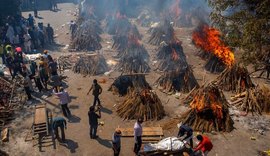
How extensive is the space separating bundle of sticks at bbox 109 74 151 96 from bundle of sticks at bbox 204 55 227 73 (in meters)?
5.79

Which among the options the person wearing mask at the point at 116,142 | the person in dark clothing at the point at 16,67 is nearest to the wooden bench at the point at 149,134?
the person wearing mask at the point at 116,142

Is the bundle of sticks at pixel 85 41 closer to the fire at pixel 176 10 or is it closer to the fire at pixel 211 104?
the fire at pixel 176 10

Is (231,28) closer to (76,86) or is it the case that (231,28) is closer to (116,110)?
(116,110)

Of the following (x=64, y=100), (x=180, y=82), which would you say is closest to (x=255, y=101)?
(x=180, y=82)

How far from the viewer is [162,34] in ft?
89.1

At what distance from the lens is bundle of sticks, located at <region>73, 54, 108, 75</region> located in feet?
70.7

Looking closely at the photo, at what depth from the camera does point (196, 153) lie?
12617 millimetres

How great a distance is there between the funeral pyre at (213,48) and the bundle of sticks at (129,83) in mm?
5205

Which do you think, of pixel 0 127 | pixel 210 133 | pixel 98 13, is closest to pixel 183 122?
pixel 210 133

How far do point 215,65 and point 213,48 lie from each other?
1.98m

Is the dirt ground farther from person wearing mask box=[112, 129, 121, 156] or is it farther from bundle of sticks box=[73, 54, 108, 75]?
person wearing mask box=[112, 129, 121, 156]

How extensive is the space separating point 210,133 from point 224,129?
0.76 meters

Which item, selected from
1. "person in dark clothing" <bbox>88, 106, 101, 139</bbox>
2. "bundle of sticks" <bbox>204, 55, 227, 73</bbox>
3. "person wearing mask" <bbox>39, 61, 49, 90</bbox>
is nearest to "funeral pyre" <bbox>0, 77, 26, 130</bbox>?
"person wearing mask" <bbox>39, 61, 49, 90</bbox>

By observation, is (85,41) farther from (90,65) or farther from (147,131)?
(147,131)
